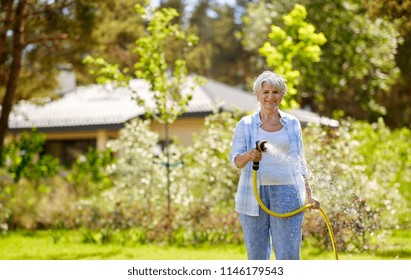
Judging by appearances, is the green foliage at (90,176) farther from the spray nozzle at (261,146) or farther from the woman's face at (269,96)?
the spray nozzle at (261,146)

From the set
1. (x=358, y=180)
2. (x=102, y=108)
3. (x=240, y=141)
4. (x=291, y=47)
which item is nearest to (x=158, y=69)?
(x=291, y=47)

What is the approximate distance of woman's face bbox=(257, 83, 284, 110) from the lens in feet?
17.1

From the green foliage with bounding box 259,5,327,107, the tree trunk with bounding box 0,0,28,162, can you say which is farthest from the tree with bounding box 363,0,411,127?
the tree trunk with bounding box 0,0,28,162

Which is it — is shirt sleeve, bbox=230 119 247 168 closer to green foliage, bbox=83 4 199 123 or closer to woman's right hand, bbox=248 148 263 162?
woman's right hand, bbox=248 148 263 162

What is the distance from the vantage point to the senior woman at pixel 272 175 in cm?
523

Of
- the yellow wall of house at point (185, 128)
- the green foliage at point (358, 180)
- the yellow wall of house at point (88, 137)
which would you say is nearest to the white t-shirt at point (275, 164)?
the green foliage at point (358, 180)

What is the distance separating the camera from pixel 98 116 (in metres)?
24.4

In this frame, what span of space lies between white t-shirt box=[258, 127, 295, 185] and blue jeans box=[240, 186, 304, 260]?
0.06 metres

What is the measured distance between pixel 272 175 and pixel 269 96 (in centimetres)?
58

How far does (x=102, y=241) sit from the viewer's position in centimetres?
1153

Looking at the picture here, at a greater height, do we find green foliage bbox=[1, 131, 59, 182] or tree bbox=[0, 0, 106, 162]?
tree bbox=[0, 0, 106, 162]

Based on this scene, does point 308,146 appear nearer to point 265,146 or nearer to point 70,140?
point 265,146

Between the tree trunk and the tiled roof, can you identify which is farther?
the tiled roof

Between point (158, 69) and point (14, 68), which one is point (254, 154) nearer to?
point (158, 69)
